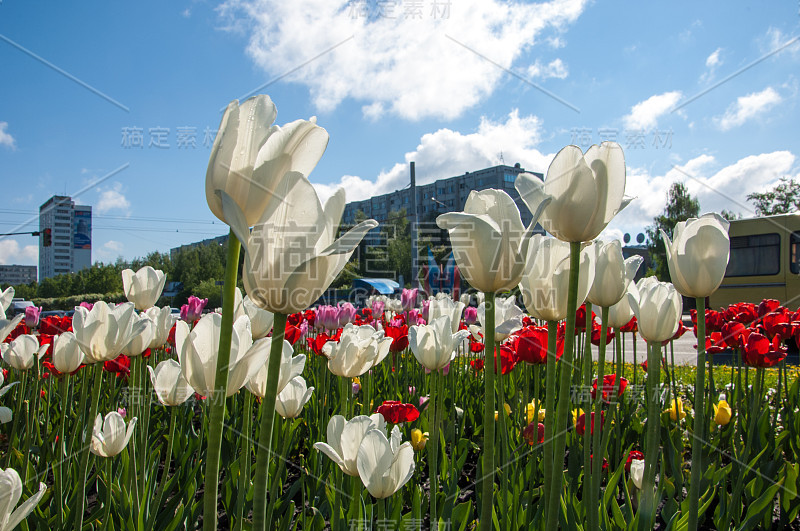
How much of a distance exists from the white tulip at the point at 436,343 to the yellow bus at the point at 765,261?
11805 millimetres

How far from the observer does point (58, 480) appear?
147 cm

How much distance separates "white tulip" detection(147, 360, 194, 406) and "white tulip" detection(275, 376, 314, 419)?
1.04 ft

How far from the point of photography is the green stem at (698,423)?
1.02 m

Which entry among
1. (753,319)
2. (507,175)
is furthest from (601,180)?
(507,175)

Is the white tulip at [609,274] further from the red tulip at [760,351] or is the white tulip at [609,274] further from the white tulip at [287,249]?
the red tulip at [760,351]

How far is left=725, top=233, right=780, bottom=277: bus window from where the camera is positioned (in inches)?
433

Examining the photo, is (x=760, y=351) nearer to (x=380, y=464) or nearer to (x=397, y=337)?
(x=397, y=337)

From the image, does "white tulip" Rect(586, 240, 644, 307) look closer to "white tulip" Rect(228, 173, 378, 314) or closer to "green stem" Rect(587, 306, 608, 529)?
"green stem" Rect(587, 306, 608, 529)

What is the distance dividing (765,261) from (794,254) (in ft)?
1.80

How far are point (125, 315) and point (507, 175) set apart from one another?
75389mm

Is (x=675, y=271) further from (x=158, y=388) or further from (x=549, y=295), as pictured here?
(x=158, y=388)

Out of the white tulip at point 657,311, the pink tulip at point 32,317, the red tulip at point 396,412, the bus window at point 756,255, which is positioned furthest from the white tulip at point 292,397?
the bus window at point 756,255

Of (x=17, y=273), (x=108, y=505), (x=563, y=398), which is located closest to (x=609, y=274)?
(x=563, y=398)

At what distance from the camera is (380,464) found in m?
1.08
